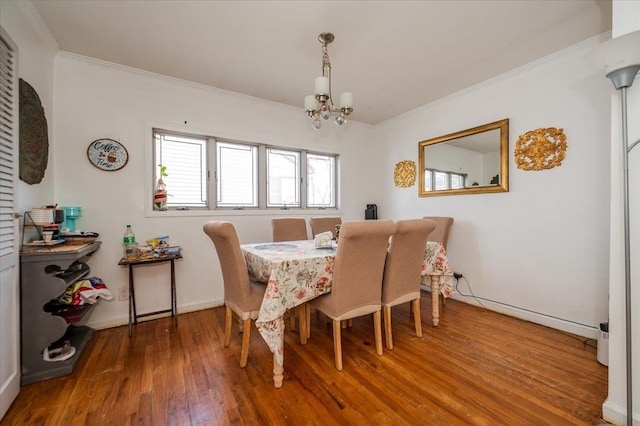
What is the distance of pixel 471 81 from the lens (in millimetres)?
2920

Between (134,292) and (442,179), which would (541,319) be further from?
(134,292)

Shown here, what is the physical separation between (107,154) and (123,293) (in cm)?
134

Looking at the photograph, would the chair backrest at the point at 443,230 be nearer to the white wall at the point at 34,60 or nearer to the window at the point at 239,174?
the window at the point at 239,174

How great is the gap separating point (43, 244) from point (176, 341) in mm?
1179

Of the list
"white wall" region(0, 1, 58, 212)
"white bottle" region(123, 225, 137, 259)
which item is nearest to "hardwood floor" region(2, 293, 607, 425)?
"white bottle" region(123, 225, 137, 259)

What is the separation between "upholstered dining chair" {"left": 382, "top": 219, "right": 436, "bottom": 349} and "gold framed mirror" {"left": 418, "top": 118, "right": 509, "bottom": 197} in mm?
1349

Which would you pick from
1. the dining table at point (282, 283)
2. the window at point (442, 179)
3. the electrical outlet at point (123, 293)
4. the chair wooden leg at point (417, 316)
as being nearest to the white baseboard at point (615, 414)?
the chair wooden leg at point (417, 316)

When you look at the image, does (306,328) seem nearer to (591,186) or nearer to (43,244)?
(43,244)

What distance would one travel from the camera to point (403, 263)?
6.73 feet

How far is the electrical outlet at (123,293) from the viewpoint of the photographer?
99.8 inches

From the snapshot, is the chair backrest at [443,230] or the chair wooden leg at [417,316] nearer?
the chair wooden leg at [417,316]

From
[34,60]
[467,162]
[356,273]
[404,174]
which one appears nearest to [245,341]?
[356,273]

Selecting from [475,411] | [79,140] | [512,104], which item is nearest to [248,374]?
[475,411]

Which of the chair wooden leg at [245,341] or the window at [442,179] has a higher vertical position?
the window at [442,179]
